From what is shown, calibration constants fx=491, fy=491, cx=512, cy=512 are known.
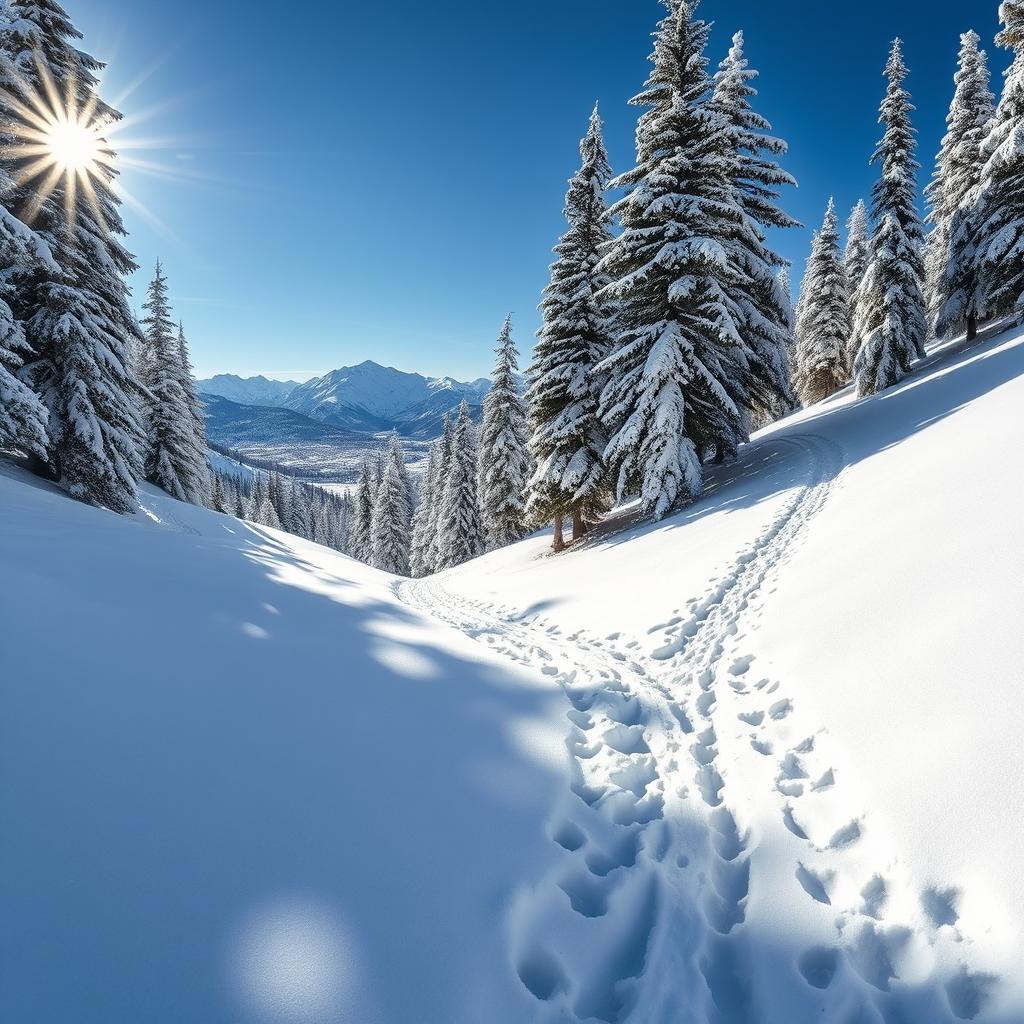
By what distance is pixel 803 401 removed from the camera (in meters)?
38.3

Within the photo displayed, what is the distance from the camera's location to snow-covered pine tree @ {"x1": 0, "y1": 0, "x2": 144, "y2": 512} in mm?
12945

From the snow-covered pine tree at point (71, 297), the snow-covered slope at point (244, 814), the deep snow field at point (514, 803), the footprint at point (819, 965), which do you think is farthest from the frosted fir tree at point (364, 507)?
the footprint at point (819, 965)

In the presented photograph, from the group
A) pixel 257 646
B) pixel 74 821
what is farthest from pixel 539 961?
pixel 257 646

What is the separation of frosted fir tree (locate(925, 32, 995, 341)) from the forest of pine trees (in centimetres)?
9

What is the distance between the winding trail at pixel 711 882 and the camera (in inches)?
105

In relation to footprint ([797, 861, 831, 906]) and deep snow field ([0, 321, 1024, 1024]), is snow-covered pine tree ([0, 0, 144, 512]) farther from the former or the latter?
footprint ([797, 861, 831, 906])

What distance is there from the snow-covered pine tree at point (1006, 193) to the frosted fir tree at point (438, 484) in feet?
95.5

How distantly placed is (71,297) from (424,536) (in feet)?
105

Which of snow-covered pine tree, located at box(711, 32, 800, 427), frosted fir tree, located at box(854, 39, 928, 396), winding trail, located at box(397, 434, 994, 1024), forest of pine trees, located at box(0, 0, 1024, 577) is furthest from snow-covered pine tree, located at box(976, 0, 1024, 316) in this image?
winding trail, located at box(397, 434, 994, 1024)

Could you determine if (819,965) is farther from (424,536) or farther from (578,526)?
(424,536)

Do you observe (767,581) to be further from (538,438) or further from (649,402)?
(538,438)

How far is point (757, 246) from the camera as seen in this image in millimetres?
15023

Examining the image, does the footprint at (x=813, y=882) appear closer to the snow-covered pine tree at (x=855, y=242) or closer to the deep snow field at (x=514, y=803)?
the deep snow field at (x=514, y=803)

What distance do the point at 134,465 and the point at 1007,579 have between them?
19.7m
